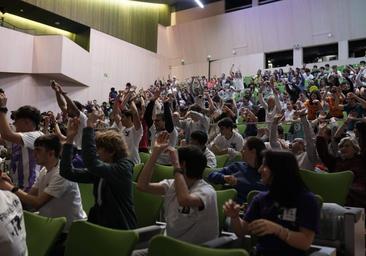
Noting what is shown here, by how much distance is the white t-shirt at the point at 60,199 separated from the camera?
2.87 metres

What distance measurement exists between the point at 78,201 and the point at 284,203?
5.02ft

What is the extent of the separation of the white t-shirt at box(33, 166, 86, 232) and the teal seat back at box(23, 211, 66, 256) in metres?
0.34

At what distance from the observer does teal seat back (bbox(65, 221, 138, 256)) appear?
6.84ft

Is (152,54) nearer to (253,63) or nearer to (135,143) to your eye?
(253,63)

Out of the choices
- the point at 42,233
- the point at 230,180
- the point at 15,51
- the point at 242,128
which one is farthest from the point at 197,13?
the point at 42,233

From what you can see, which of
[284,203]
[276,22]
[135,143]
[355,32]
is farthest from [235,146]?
[276,22]

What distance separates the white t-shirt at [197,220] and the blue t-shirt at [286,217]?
321 millimetres

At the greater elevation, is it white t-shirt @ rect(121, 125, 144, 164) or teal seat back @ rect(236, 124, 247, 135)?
teal seat back @ rect(236, 124, 247, 135)

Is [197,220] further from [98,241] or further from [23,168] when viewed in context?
[23,168]

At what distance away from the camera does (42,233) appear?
2430 millimetres

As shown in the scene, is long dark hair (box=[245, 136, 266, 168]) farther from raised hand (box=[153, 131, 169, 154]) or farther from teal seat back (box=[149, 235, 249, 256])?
teal seat back (box=[149, 235, 249, 256])

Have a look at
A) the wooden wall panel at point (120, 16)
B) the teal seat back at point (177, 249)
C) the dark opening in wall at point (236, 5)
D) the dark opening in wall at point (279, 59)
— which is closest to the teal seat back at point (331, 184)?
the teal seat back at point (177, 249)

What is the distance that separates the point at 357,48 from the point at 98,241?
1787cm

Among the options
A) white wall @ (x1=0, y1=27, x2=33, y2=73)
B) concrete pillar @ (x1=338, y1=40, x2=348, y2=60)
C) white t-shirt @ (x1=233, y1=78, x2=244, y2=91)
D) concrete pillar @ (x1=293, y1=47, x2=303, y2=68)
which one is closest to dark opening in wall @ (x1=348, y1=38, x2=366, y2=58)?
concrete pillar @ (x1=338, y1=40, x2=348, y2=60)
